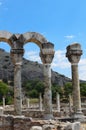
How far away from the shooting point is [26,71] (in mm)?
138750

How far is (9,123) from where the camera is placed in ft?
66.9

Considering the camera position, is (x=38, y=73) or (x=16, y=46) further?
(x=38, y=73)

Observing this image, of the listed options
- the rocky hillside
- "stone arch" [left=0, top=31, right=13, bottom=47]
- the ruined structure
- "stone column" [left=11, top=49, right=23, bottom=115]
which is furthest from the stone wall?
the rocky hillside

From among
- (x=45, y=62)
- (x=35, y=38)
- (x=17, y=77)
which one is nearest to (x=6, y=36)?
(x=35, y=38)

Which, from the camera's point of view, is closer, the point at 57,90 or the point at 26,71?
the point at 57,90

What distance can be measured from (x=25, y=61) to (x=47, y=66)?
4831 inches

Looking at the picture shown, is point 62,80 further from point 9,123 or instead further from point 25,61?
point 9,123

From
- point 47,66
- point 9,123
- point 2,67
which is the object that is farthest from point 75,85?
point 2,67

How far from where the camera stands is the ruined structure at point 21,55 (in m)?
24.9

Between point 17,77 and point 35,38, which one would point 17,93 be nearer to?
point 17,77

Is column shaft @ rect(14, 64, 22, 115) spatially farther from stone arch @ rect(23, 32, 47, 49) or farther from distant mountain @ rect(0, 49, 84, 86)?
distant mountain @ rect(0, 49, 84, 86)

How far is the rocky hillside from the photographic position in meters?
131

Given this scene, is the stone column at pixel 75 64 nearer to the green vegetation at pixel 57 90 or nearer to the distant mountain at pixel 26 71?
the green vegetation at pixel 57 90

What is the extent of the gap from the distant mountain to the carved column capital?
104 metres
